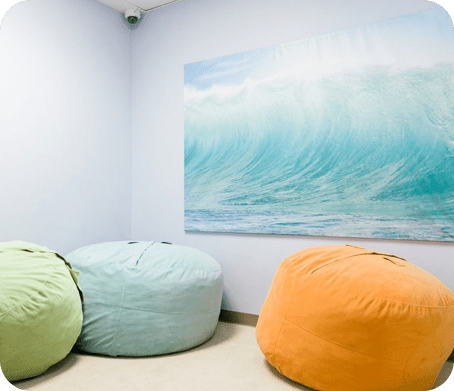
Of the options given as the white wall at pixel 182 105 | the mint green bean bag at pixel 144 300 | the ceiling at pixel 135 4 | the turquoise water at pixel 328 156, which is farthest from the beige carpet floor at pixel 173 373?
the ceiling at pixel 135 4

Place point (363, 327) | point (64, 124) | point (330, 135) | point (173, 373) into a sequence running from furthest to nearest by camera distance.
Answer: point (64, 124) → point (330, 135) → point (173, 373) → point (363, 327)

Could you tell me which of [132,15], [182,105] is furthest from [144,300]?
[132,15]

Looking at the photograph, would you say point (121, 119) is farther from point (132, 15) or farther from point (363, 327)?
point (363, 327)

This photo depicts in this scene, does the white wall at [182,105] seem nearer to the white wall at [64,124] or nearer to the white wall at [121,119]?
the white wall at [121,119]

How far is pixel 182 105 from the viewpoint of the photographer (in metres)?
3.33

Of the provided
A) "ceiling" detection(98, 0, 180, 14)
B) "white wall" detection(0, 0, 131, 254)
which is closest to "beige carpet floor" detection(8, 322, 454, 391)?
"white wall" detection(0, 0, 131, 254)

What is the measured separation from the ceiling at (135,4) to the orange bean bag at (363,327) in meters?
2.61

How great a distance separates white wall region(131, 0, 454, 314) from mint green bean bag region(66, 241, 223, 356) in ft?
1.62

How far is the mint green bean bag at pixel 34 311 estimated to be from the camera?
1824 mm

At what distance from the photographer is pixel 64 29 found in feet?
9.91

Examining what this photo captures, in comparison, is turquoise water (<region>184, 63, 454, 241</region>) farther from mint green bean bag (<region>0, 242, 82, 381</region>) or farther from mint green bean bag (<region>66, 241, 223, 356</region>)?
mint green bean bag (<region>0, 242, 82, 381</region>)

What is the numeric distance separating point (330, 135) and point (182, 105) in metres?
1.29

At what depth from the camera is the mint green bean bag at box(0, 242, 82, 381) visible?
1824 millimetres

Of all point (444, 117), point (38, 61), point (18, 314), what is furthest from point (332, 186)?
point (38, 61)
